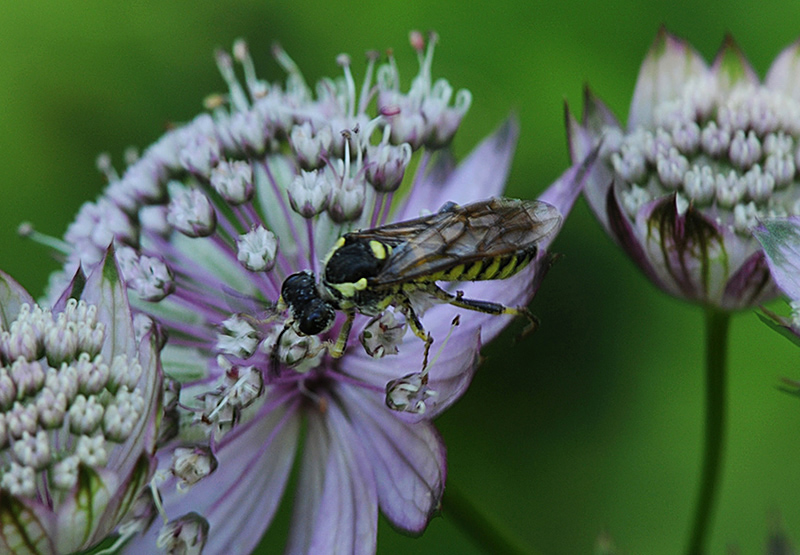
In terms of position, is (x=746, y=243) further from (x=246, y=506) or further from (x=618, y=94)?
(x=618, y=94)

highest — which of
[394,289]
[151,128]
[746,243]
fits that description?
[151,128]

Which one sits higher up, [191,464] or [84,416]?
[84,416]

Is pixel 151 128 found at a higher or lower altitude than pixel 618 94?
higher

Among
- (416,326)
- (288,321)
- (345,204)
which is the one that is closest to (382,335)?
(416,326)

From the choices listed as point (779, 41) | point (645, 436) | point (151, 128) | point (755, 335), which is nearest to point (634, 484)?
point (645, 436)

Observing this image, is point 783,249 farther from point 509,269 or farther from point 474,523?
point 474,523

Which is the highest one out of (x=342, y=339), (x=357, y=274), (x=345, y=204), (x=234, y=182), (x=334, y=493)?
(x=234, y=182)

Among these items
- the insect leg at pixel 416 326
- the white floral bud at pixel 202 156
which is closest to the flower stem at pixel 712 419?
the insect leg at pixel 416 326

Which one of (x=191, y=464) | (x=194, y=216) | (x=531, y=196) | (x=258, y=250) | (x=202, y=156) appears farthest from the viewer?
(x=531, y=196)
